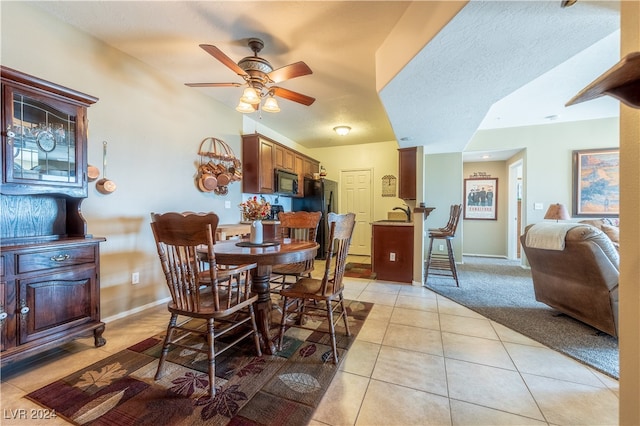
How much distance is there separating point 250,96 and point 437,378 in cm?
256

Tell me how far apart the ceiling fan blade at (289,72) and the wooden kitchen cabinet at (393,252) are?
2.45m

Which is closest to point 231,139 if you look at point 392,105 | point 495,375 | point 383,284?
point 392,105

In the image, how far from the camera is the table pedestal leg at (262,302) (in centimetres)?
194

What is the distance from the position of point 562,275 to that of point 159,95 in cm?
449

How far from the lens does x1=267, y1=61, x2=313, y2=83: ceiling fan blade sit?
6.84 ft

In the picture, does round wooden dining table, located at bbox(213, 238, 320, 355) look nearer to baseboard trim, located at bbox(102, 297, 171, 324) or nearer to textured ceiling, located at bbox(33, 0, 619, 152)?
baseboard trim, located at bbox(102, 297, 171, 324)

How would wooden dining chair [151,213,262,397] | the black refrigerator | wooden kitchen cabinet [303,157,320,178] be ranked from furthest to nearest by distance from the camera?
wooden kitchen cabinet [303,157,320,178] < the black refrigerator < wooden dining chair [151,213,262,397]

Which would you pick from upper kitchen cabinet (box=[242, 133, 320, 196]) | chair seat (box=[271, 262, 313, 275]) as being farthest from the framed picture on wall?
chair seat (box=[271, 262, 313, 275])

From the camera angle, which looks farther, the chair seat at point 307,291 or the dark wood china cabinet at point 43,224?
the chair seat at point 307,291

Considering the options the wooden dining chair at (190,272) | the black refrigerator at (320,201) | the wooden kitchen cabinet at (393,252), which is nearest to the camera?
the wooden dining chair at (190,272)

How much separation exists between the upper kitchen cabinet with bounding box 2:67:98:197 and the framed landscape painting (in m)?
6.55

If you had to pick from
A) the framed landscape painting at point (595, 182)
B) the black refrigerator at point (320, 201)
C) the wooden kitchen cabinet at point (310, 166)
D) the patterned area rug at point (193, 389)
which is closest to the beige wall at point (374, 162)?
the wooden kitchen cabinet at point (310, 166)

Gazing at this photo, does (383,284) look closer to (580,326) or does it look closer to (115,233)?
(580,326)

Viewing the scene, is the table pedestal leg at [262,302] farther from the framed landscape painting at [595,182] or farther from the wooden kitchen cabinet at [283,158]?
the framed landscape painting at [595,182]
